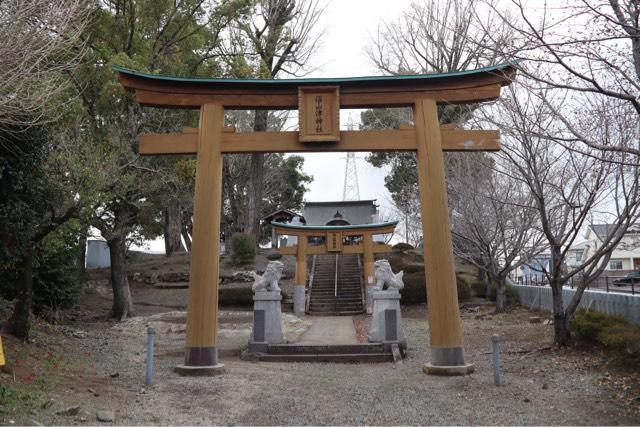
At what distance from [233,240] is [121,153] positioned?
49.2ft

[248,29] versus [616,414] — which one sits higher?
[248,29]

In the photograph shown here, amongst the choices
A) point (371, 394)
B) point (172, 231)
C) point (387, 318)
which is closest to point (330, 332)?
point (387, 318)

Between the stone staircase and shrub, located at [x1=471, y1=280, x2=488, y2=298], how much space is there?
524 cm

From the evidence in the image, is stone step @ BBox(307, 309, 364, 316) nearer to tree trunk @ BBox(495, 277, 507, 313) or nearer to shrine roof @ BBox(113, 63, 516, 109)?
tree trunk @ BBox(495, 277, 507, 313)

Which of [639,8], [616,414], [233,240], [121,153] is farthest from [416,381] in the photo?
[233,240]

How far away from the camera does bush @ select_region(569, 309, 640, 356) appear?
27.2 ft

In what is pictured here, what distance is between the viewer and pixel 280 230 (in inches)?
919

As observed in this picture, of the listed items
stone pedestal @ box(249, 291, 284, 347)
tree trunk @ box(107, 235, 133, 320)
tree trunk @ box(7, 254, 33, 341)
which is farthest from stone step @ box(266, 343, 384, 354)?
tree trunk @ box(107, 235, 133, 320)

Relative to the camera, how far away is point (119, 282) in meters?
17.8

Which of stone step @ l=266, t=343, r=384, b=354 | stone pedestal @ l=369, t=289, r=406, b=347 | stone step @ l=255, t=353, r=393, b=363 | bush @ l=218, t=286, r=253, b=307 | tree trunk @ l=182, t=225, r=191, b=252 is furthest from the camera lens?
tree trunk @ l=182, t=225, r=191, b=252

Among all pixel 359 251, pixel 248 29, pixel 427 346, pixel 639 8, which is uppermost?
pixel 248 29

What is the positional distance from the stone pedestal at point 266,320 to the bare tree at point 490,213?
768 centimetres

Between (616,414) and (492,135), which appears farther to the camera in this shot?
(492,135)

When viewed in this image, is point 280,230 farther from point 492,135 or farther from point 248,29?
point 492,135
